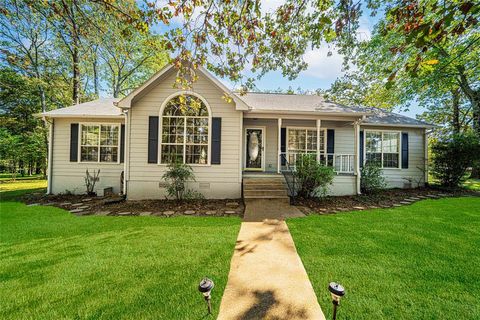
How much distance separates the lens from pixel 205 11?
3564mm

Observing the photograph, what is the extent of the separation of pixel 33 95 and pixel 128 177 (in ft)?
62.3

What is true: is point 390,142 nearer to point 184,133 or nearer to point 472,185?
point 472,185

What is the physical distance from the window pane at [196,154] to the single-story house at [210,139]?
0.04m

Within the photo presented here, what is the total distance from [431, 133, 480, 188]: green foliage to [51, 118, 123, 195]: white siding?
15.0 m

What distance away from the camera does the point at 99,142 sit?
29.0 ft

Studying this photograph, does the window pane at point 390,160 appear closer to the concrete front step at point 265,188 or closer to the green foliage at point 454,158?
the green foliage at point 454,158

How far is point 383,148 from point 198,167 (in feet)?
30.8

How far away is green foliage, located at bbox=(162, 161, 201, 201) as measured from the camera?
23.0 ft

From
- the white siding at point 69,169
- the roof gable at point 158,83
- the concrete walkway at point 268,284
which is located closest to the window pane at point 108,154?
the white siding at point 69,169

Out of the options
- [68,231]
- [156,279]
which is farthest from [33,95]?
[156,279]

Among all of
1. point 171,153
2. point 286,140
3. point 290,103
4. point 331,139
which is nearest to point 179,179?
point 171,153

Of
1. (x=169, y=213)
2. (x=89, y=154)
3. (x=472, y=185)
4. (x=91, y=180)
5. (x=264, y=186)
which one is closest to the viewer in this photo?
(x=169, y=213)

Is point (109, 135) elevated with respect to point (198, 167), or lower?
elevated

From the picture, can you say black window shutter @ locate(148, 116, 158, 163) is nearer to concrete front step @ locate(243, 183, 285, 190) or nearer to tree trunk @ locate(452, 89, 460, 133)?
concrete front step @ locate(243, 183, 285, 190)
